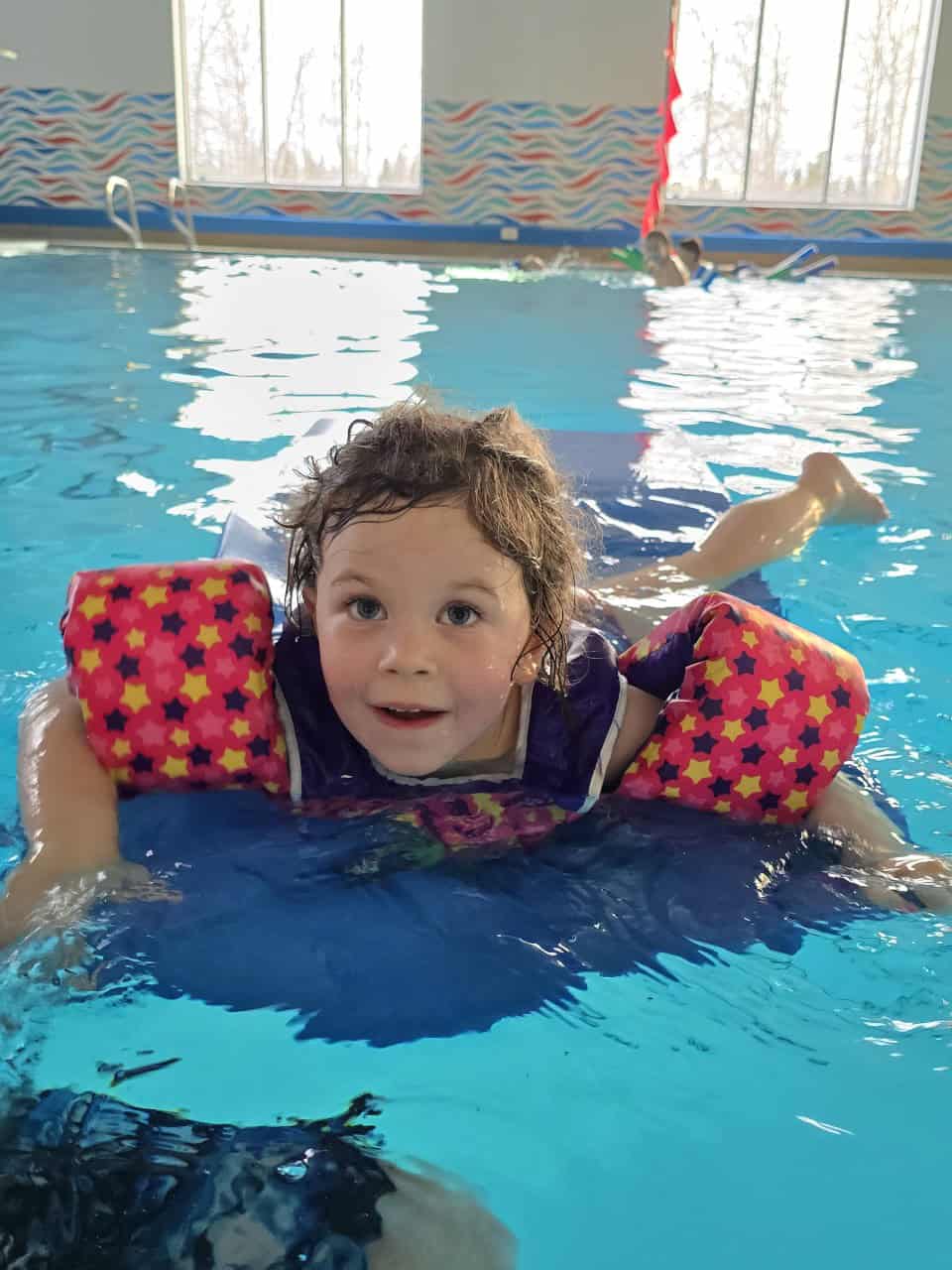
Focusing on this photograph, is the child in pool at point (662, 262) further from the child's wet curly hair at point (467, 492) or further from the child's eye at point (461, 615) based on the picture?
the child's eye at point (461, 615)

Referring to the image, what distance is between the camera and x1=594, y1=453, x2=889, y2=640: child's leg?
126 inches

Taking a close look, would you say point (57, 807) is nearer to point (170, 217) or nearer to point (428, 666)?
point (428, 666)

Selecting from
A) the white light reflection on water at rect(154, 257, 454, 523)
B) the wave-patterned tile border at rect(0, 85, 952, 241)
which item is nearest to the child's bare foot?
the white light reflection on water at rect(154, 257, 454, 523)

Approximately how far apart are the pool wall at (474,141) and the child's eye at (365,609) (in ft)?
48.0

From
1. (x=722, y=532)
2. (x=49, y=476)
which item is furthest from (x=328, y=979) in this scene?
(x=49, y=476)

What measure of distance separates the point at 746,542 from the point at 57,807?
7.13ft

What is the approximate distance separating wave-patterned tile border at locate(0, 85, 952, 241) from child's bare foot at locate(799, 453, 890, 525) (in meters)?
13.3

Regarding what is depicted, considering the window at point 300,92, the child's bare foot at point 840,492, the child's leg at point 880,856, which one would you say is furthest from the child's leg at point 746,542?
the window at point 300,92

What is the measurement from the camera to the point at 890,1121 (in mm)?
1504

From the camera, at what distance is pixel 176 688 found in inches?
83.0

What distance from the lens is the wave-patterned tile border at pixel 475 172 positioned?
16.4 metres

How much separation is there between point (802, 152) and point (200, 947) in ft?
57.8

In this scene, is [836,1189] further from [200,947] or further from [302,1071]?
[200,947]

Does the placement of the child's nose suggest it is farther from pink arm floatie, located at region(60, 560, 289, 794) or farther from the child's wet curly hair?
pink arm floatie, located at region(60, 560, 289, 794)
